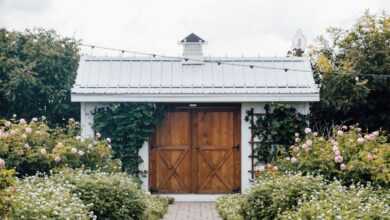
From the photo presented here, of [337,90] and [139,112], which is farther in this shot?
[337,90]

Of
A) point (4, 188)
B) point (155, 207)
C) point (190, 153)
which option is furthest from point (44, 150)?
point (4, 188)

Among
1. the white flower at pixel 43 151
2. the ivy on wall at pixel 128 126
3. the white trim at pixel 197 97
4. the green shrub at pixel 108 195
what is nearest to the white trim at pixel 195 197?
the ivy on wall at pixel 128 126

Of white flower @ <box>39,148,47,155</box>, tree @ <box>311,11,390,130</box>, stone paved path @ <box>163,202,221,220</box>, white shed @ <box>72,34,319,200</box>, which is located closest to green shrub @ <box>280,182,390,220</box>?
stone paved path @ <box>163,202,221,220</box>

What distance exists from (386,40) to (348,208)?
11.0 meters

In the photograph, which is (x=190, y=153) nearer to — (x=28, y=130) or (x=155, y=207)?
(x=155, y=207)

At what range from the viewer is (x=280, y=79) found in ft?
58.9

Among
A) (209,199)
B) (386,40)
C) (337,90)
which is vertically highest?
(386,40)

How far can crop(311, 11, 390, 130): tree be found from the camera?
18.7 m

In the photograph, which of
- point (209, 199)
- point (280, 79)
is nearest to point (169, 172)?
point (209, 199)

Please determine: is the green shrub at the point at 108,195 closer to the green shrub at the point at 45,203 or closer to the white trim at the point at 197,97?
the green shrub at the point at 45,203

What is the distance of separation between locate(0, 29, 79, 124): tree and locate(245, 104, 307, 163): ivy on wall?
534cm

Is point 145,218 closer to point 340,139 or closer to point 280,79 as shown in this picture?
point 340,139

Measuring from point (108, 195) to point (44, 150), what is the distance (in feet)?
9.00

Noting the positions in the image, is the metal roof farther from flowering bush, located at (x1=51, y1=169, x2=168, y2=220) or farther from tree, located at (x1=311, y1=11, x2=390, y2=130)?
flowering bush, located at (x1=51, y1=169, x2=168, y2=220)
